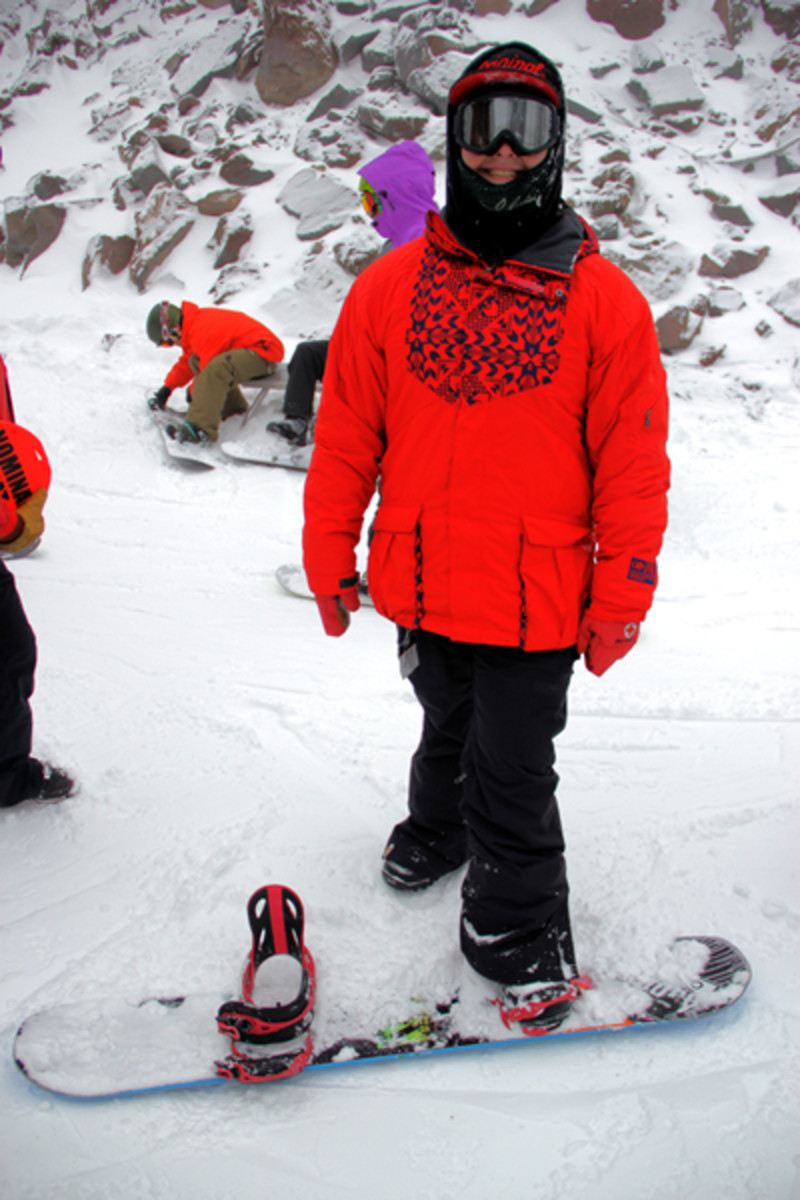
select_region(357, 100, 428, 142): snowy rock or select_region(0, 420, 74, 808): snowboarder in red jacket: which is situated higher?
select_region(357, 100, 428, 142): snowy rock

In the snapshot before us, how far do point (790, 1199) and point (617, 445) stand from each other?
4.34 feet

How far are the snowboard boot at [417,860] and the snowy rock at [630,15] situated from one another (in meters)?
13.2

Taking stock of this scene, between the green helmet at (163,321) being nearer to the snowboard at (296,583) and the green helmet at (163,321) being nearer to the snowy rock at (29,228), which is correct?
the snowboard at (296,583)

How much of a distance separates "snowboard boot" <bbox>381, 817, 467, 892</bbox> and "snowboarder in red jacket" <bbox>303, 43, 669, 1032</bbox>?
269 mm

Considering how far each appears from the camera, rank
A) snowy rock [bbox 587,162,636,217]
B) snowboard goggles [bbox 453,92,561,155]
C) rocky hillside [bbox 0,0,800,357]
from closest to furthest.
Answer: snowboard goggles [bbox 453,92,561,155] → rocky hillside [bbox 0,0,800,357] → snowy rock [bbox 587,162,636,217]

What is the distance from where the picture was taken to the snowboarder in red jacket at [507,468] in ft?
4.00

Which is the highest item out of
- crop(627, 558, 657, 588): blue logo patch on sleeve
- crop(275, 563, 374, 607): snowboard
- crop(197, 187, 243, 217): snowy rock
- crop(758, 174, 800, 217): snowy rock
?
crop(758, 174, 800, 217): snowy rock

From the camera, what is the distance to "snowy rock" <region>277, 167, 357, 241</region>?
29.3 ft

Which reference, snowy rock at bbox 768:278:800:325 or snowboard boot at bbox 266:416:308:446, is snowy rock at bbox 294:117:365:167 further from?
snowboard boot at bbox 266:416:308:446

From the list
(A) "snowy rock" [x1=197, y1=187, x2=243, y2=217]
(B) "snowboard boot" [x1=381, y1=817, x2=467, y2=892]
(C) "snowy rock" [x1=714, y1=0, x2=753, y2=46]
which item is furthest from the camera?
(C) "snowy rock" [x1=714, y1=0, x2=753, y2=46]

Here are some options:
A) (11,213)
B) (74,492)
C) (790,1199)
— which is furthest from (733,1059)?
(11,213)

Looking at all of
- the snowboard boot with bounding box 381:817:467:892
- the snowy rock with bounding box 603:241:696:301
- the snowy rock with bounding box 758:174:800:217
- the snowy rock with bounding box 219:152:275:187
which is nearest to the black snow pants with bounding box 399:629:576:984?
the snowboard boot with bounding box 381:817:467:892

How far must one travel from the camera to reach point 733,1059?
1.37 meters

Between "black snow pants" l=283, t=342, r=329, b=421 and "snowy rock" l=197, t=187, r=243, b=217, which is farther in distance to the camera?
"snowy rock" l=197, t=187, r=243, b=217
